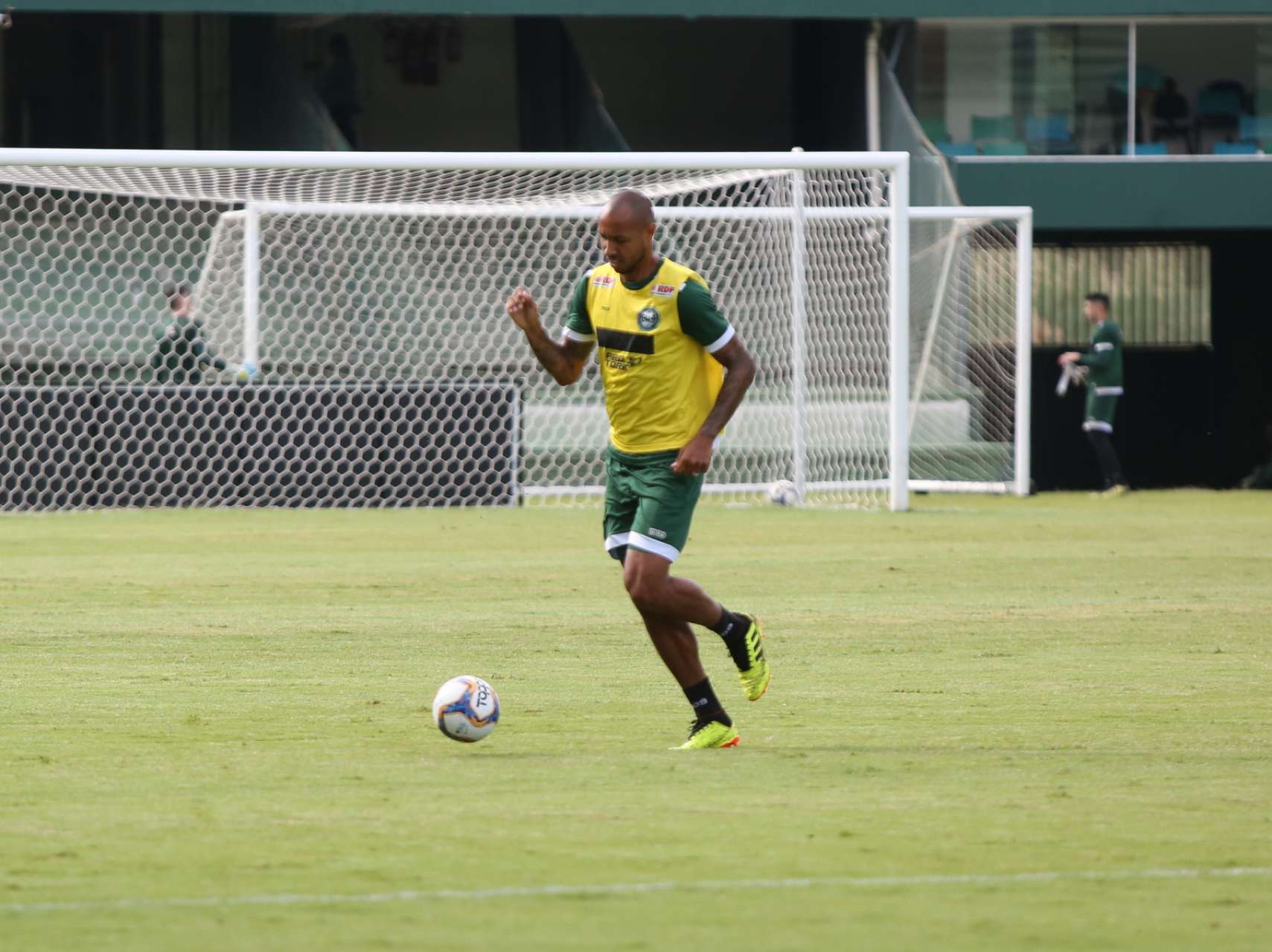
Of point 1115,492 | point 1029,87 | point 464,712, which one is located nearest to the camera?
point 464,712

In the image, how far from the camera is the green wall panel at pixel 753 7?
2512cm

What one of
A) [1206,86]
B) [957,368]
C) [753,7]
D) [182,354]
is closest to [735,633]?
[182,354]

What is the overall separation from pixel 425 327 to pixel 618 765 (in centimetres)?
1571

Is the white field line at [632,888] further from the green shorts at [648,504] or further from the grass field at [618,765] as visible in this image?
the green shorts at [648,504]

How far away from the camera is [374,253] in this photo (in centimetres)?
2219

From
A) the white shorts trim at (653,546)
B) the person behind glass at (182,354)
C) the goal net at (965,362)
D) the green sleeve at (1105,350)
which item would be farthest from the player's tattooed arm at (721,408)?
the green sleeve at (1105,350)

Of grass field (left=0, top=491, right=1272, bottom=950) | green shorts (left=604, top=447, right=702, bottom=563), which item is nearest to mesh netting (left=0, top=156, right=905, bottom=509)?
grass field (left=0, top=491, right=1272, bottom=950)

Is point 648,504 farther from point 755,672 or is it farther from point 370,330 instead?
point 370,330

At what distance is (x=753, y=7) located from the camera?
2586cm

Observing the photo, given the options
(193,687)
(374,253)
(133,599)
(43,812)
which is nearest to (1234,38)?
(374,253)

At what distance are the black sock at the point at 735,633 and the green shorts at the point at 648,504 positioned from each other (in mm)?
338

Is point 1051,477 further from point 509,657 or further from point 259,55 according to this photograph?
point 509,657

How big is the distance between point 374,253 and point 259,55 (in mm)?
7004

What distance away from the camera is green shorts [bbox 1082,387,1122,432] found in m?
22.9
